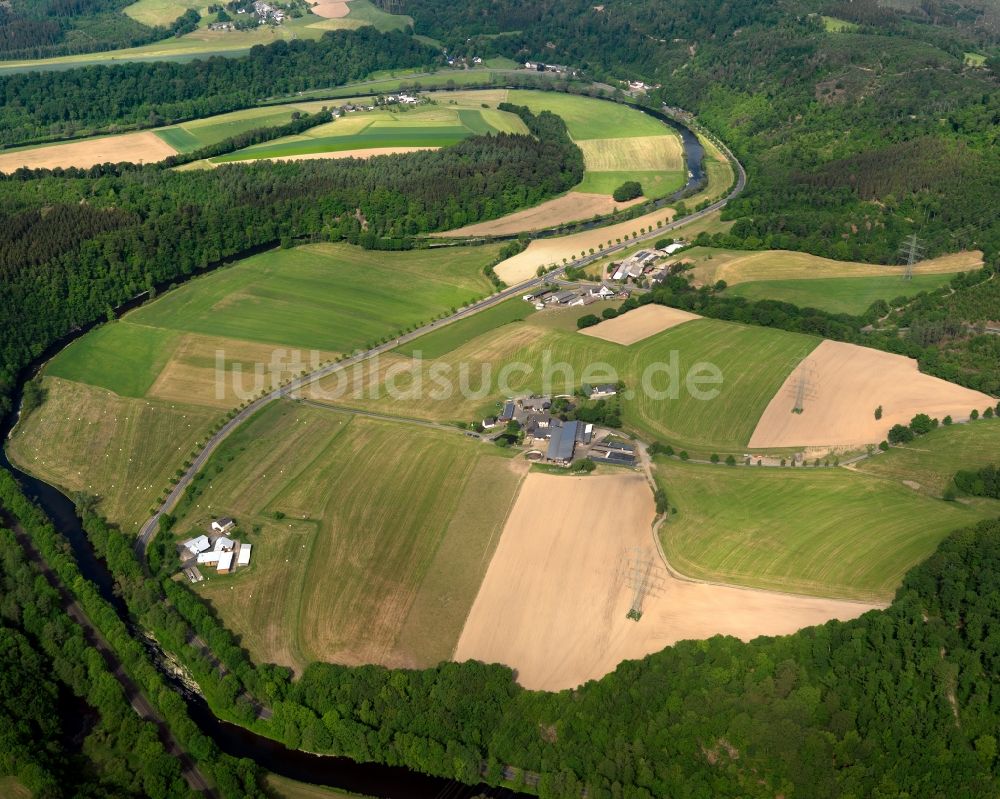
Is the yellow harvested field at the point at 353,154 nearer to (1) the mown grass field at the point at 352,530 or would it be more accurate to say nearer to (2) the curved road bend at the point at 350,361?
(2) the curved road bend at the point at 350,361

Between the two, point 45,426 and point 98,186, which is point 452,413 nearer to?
point 45,426

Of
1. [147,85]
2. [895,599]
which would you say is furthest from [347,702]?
[147,85]

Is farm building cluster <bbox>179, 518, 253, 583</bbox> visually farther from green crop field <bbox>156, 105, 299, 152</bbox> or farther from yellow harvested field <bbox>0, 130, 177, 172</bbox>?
green crop field <bbox>156, 105, 299, 152</bbox>

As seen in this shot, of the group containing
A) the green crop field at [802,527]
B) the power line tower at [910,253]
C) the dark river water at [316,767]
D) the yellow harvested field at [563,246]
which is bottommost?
the dark river water at [316,767]

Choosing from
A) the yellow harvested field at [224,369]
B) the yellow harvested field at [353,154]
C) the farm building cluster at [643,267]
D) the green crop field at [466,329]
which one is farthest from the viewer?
the yellow harvested field at [353,154]

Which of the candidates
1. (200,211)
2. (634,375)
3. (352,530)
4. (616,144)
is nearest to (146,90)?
(200,211)

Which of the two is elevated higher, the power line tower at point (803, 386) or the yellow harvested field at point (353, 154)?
the power line tower at point (803, 386)

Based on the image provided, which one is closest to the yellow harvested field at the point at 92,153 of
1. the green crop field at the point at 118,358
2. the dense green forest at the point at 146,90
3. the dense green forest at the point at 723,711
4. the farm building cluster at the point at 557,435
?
the dense green forest at the point at 146,90
